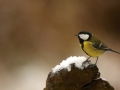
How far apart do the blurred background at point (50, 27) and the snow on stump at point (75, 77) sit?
1.55 m

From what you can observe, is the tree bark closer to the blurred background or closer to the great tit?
the great tit

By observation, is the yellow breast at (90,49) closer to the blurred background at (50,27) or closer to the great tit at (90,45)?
the great tit at (90,45)

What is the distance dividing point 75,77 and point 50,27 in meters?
2.02

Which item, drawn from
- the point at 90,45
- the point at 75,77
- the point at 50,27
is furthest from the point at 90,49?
the point at 50,27

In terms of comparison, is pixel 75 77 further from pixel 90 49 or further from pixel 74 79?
pixel 90 49

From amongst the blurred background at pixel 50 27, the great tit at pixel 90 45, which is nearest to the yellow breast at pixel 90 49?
the great tit at pixel 90 45

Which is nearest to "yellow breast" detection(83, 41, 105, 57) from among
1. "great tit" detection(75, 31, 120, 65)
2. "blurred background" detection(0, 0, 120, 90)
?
"great tit" detection(75, 31, 120, 65)

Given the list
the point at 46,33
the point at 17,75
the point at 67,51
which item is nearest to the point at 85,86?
the point at 17,75

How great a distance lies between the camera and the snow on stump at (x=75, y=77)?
3.68 feet

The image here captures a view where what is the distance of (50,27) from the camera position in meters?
3.10

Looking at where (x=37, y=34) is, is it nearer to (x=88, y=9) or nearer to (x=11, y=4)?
(x=11, y=4)

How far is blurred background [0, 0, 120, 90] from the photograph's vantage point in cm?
283

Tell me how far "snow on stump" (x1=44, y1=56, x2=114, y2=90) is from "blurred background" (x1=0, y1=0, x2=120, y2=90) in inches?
60.8

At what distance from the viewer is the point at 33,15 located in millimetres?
3160
